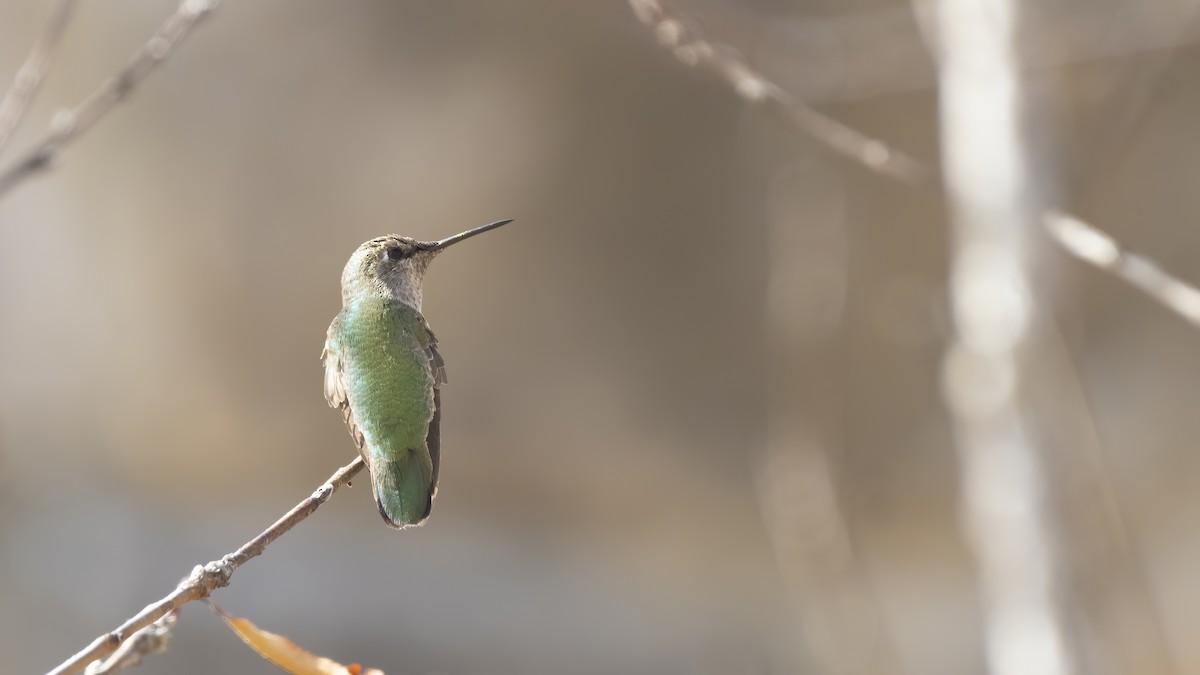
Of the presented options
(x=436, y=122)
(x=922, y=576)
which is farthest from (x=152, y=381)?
(x=922, y=576)

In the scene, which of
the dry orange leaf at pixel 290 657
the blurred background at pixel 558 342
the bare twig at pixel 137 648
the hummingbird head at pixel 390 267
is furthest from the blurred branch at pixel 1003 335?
the bare twig at pixel 137 648

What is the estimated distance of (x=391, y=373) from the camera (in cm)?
125

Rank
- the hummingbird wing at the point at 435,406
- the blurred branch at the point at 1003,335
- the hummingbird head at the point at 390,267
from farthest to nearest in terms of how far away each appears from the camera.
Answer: the blurred branch at the point at 1003,335 < the hummingbird head at the point at 390,267 < the hummingbird wing at the point at 435,406

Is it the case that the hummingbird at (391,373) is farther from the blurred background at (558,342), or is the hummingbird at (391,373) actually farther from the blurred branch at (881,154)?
the blurred background at (558,342)

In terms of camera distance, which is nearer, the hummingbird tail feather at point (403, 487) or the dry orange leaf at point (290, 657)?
the dry orange leaf at point (290, 657)

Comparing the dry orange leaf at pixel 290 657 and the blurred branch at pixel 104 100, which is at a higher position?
the blurred branch at pixel 104 100

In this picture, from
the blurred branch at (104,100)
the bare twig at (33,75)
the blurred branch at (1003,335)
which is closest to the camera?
the blurred branch at (104,100)

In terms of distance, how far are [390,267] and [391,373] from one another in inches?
5.7

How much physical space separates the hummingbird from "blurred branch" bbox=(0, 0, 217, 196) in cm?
32

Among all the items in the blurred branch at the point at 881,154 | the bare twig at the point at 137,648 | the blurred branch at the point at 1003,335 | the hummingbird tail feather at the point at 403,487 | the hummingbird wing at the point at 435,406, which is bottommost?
the bare twig at the point at 137,648

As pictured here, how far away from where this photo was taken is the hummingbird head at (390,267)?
132 cm

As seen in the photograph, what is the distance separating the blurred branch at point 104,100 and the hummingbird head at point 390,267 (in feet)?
1.01

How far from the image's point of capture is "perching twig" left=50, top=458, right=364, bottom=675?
2.64 ft

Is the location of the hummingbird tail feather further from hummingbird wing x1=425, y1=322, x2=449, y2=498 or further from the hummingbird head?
the hummingbird head
